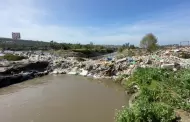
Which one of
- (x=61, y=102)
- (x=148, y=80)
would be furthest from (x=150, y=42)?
(x=61, y=102)

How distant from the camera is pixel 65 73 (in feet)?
74.8

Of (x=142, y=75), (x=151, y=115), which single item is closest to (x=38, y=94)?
(x=142, y=75)

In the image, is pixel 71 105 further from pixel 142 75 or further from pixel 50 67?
pixel 50 67

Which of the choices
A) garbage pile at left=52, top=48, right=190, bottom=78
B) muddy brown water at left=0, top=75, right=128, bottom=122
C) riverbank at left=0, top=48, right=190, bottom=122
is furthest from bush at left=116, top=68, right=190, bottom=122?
garbage pile at left=52, top=48, right=190, bottom=78

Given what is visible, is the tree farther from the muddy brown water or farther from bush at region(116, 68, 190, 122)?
bush at region(116, 68, 190, 122)

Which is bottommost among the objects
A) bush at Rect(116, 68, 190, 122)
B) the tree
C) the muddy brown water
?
the muddy brown water

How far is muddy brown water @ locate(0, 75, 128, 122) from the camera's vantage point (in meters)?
9.42

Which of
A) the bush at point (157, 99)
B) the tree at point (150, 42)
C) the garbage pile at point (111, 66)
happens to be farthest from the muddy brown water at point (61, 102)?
the tree at point (150, 42)

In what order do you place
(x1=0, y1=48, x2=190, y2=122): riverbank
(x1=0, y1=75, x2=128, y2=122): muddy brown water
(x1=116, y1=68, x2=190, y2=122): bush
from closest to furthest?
(x1=116, y1=68, x2=190, y2=122): bush < (x1=0, y1=48, x2=190, y2=122): riverbank < (x1=0, y1=75, x2=128, y2=122): muddy brown water

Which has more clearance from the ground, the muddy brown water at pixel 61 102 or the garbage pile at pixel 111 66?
the garbage pile at pixel 111 66

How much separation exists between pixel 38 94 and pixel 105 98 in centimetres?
460

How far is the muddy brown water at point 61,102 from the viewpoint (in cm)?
942

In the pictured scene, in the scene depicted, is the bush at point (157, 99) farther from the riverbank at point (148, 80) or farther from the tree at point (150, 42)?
the tree at point (150, 42)

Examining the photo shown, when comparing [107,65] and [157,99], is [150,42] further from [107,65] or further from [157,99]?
[157,99]
